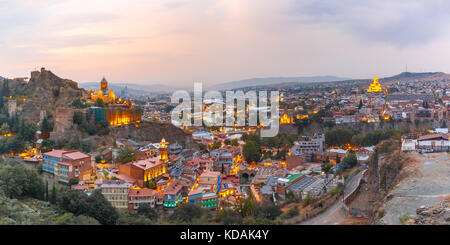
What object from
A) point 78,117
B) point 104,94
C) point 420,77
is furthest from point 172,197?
point 420,77

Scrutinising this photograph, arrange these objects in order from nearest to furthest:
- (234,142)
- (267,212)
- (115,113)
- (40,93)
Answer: (267,212) → (115,113) → (40,93) → (234,142)

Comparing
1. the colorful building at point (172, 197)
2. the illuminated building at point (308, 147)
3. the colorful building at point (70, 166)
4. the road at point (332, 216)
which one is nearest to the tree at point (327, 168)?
the illuminated building at point (308, 147)

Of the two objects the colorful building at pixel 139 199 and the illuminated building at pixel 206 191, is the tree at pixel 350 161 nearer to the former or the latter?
the illuminated building at pixel 206 191

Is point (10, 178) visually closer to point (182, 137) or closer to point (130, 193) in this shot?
point (130, 193)

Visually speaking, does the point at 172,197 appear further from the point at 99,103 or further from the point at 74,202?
the point at 99,103

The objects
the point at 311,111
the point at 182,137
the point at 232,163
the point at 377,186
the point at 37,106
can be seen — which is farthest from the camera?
the point at 311,111

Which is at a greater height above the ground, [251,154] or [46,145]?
[46,145]

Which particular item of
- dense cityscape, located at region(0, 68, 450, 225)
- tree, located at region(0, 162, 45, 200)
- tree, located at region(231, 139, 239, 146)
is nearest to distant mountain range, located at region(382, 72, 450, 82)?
dense cityscape, located at region(0, 68, 450, 225)

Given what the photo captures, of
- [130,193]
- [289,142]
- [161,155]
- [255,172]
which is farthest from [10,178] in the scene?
[289,142]
